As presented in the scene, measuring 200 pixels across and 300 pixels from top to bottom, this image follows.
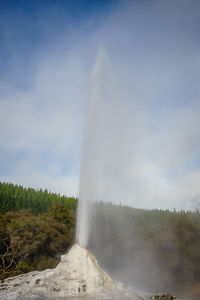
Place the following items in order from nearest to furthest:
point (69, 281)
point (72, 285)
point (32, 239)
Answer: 1. point (72, 285)
2. point (69, 281)
3. point (32, 239)

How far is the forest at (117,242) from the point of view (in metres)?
21.9

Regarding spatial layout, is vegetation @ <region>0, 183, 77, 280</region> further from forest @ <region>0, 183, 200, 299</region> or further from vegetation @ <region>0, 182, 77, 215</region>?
vegetation @ <region>0, 182, 77, 215</region>

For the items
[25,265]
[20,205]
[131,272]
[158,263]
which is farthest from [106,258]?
[20,205]

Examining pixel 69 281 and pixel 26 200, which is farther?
pixel 26 200

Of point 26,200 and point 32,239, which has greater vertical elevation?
point 26,200

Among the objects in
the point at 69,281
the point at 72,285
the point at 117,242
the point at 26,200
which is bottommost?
the point at 72,285

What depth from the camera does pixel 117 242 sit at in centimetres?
2998

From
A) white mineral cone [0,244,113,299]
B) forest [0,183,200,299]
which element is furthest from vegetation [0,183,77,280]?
white mineral cone [0,244,113,299]

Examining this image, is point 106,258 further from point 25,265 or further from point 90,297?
point 90,297

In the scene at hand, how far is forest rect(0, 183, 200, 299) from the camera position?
71.9 feet

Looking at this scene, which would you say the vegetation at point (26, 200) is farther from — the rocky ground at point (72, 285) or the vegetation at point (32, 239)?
the rocky ground at point (72, 285)

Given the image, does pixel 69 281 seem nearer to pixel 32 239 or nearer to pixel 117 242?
pixel 32 239

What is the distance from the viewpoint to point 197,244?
30266 mm

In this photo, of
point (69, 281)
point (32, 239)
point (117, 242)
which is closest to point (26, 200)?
point (32, 239)
